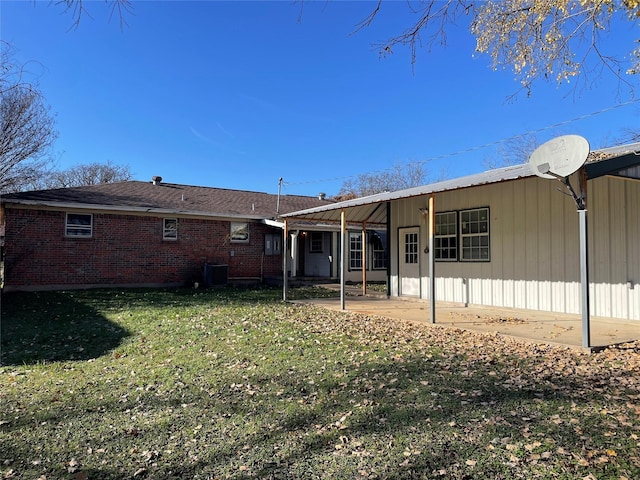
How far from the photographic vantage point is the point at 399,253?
12742 millimetres

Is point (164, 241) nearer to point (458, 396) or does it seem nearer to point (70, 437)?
point (70, 437)

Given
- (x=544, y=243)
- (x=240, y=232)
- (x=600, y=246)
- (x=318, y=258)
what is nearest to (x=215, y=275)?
(x=240, y=232)

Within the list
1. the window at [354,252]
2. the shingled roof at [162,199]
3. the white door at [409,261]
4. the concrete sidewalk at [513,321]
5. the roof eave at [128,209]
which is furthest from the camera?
the window at [354,252]

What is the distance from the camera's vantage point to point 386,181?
38.8m

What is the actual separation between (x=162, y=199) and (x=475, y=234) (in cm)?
1212

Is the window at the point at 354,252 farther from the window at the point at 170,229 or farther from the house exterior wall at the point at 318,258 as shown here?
the window at the point at 170,229

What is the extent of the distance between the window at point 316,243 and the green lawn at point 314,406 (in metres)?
12.0

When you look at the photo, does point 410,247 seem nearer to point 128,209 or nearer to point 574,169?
point 574,169

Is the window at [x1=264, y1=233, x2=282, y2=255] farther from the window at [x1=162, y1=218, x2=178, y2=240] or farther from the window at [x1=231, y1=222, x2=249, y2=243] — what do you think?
the window at [x1=162, y1=218, x2=178, y2=240]

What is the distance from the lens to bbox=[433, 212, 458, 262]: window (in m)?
11.1

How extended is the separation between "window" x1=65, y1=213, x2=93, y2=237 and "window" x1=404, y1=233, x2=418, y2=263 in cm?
1071

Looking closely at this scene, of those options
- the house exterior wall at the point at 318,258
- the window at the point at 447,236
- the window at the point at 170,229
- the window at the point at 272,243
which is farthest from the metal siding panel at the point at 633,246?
the window at the point at 170,229

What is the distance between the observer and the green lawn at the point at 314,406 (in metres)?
3.05

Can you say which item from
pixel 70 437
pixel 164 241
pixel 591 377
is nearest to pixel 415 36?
pixel 591 377
